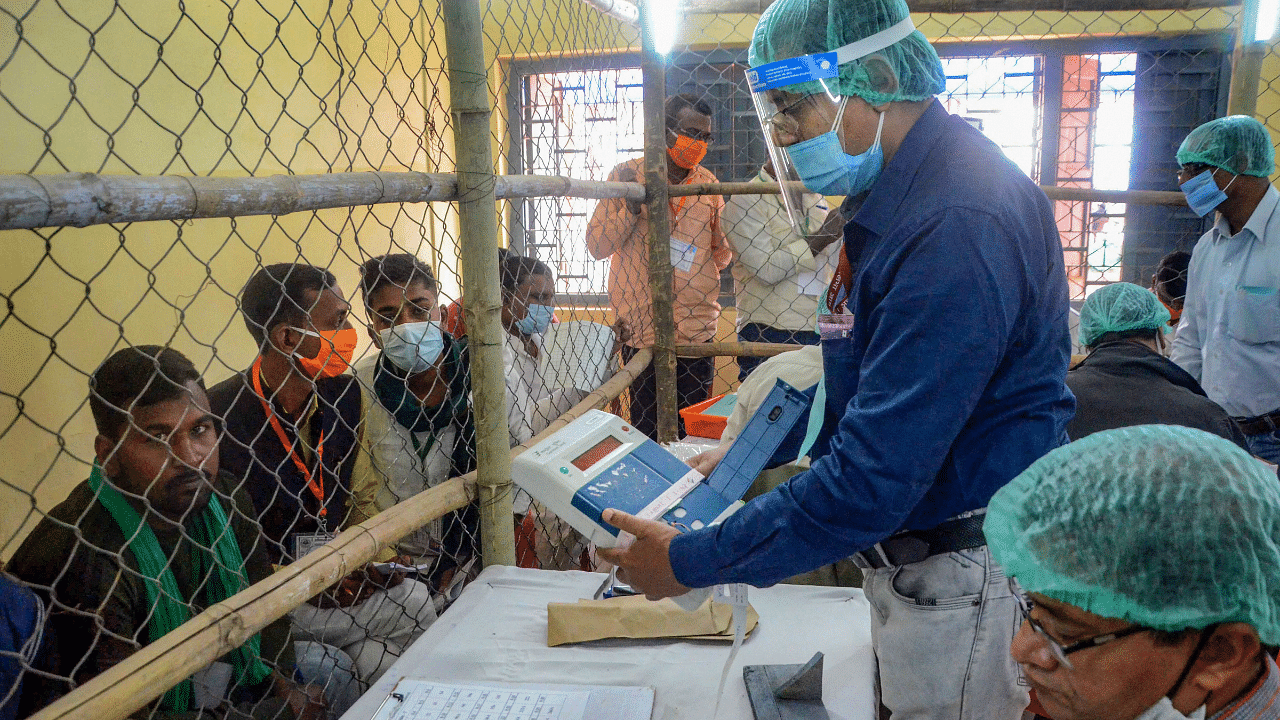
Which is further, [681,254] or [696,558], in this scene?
[681,254]

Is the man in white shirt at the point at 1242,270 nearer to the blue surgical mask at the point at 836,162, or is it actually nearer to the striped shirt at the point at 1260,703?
the blue surgical mask at the point at 836,162

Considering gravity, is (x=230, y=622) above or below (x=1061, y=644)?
below

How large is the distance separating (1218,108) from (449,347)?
4.70 metres

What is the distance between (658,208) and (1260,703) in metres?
2.43

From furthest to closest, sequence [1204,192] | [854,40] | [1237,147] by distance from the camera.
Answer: [1204,192], [1237,147], [854,40]

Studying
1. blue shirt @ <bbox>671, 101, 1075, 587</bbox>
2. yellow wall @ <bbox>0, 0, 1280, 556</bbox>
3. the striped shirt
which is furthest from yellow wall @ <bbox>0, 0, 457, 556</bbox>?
the striped shirt

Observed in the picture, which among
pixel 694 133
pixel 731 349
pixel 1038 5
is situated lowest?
pixel 731 349

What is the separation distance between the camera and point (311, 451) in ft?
6.81

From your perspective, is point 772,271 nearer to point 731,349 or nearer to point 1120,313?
point 731,349

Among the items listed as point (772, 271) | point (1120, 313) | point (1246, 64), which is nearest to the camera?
point (1120, 313)

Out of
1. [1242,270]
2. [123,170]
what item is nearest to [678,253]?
[1242,270]

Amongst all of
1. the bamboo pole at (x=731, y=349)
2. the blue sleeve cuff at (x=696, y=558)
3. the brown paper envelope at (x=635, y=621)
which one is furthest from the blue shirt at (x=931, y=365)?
the bamboo pole at (x=731, y=349)

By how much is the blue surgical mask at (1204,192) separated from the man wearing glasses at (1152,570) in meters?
2.47

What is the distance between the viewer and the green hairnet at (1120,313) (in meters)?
2.36
